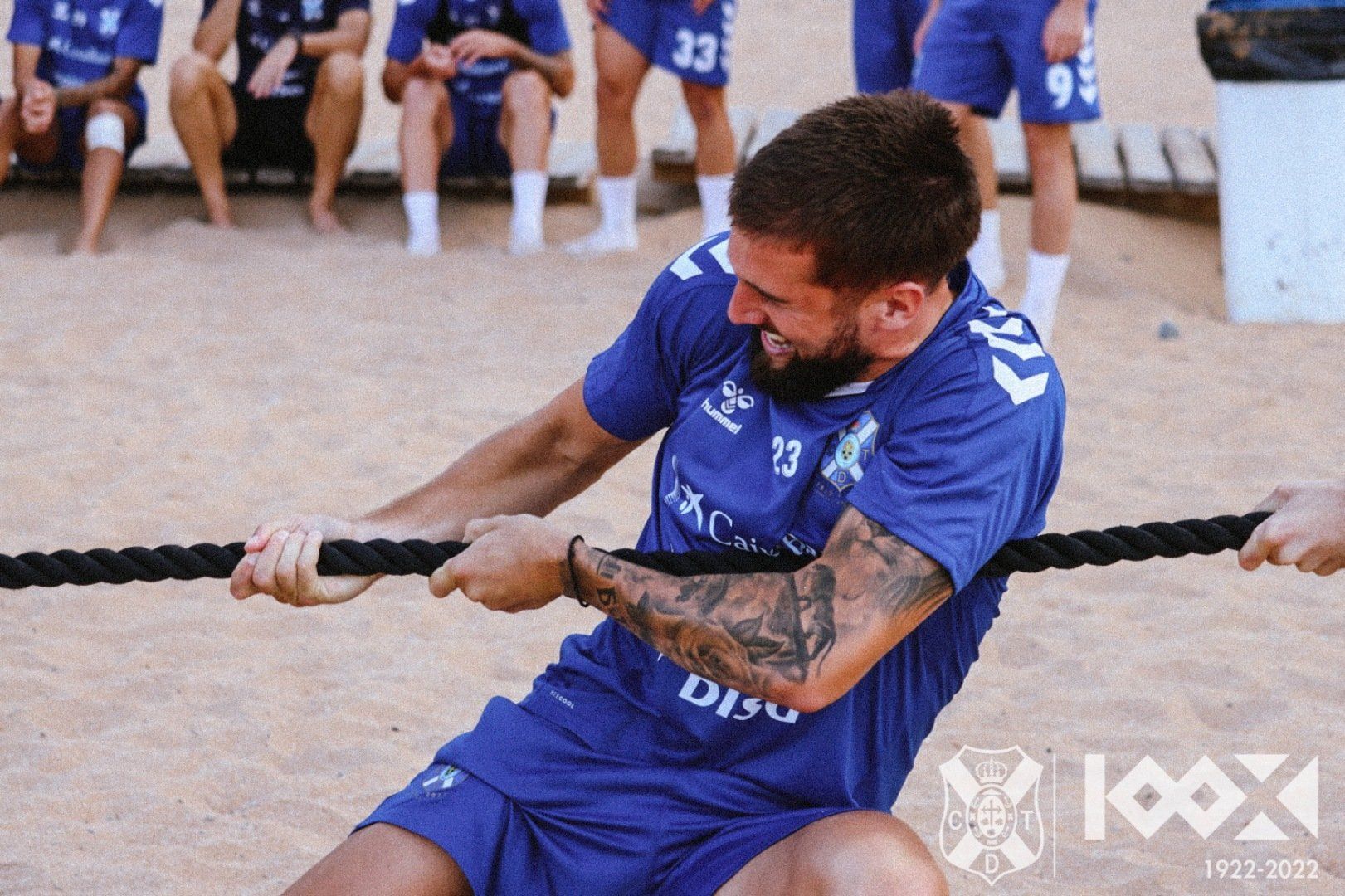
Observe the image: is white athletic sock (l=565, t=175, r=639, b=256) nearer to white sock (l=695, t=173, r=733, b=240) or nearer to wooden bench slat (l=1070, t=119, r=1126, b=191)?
white sock (l=695, t=173, r=733, b=240)

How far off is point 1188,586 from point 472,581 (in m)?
2.24

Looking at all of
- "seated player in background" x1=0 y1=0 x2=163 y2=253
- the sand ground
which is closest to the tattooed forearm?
the sand ground

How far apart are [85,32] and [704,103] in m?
2.39

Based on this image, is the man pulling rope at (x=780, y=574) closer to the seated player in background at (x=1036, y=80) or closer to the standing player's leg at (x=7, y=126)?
the seated player in background at (x=1036, y=80)

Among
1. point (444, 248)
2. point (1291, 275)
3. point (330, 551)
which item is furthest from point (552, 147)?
point (330, 551)

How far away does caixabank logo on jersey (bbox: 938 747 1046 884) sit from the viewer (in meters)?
2.78

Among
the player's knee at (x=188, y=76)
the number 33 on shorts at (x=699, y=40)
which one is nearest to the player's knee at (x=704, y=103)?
the number 33 on shorts at (x=699, y=40)

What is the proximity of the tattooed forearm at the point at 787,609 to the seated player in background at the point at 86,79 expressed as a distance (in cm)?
475

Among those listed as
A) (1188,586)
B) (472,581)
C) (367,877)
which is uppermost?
(472,581)

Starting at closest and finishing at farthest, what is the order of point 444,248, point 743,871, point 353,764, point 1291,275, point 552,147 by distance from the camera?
1. point 743,871
2. point 353,764
3. point 1291,275
4. point 444,248
5. point 552,147

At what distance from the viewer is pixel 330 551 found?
205 cm

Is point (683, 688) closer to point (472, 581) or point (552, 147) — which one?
point (472, 581)

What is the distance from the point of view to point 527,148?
6.03 metres

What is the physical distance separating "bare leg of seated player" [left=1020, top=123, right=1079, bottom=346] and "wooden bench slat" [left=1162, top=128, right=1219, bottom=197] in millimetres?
1709
